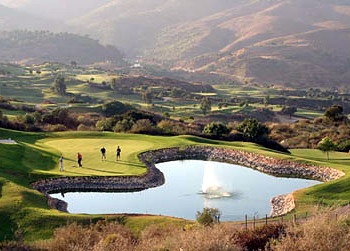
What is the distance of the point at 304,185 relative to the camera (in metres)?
37.8

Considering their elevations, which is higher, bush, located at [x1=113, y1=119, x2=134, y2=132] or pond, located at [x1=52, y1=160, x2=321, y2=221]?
bush, located at [x1=113, y1=119, x2=134, y2=132]

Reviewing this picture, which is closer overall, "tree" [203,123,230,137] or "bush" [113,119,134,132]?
"bush" [113,119,134,132]

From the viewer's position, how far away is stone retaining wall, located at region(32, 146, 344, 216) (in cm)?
3419

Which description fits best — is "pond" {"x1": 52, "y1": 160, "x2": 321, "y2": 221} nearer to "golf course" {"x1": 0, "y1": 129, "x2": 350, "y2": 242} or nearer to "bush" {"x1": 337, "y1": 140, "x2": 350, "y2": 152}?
"golf course" {"x1": 0, "y1": 129, "x2": 350, "y2": 242}

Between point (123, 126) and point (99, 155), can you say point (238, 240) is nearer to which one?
point (99, 155)

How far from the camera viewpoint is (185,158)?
155ft

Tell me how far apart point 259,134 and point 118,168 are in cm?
2699

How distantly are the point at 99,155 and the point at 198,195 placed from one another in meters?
11.6

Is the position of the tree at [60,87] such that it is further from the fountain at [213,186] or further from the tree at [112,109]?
the fountain at [213,186]

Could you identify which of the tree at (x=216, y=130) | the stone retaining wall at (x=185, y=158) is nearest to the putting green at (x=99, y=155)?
the stone retaining wall at (x=185, y=158)

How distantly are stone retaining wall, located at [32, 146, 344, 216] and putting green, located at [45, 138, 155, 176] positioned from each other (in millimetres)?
1016

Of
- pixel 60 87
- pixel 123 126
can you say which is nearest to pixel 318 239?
pixel 123 126

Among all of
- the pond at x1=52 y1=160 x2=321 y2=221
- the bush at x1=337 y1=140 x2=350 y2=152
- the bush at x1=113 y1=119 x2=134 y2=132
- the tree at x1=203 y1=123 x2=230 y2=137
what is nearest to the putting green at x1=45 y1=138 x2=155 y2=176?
the pond at x1=52 y1=160 x2=321 y2=221

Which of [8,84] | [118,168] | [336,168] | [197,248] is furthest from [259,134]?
[8,84]
